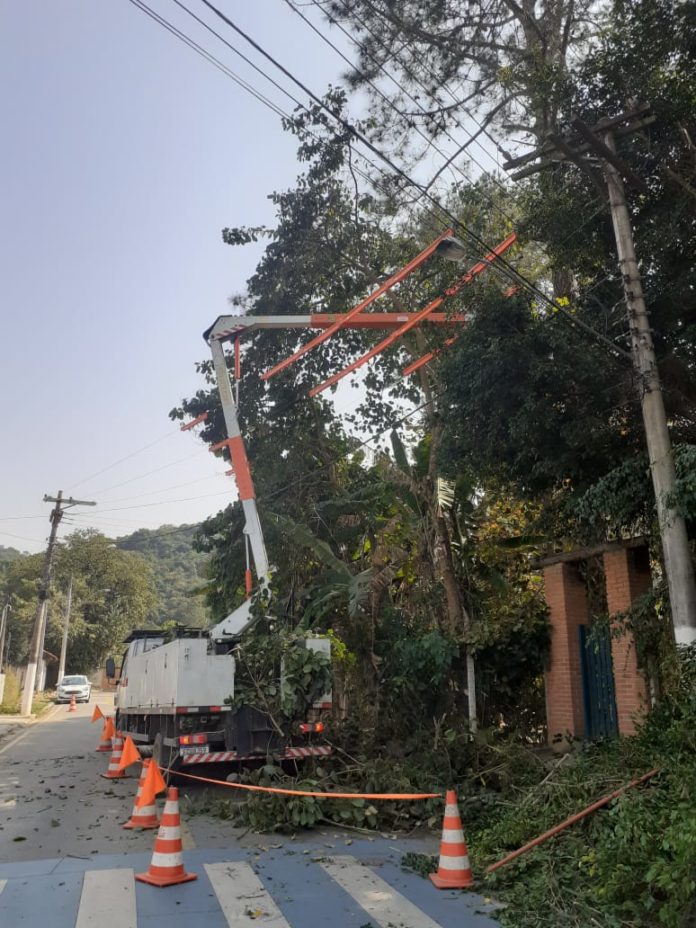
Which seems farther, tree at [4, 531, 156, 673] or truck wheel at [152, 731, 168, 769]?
tree at [4, 531, 156, 673]

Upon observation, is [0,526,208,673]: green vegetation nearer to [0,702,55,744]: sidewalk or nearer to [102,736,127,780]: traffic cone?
[0,702,55,744]: sidewalk

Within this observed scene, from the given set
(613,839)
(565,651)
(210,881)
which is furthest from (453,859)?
(565,651)

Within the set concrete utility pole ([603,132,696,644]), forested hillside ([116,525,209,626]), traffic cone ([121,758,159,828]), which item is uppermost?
forested hillside ([116,525,209,626])

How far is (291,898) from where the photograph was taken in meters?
6.00

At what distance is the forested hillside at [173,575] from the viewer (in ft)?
306

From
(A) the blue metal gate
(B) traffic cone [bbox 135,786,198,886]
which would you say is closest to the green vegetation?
(A) the blue metal gate

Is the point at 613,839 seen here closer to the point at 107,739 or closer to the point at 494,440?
the point at 494,440

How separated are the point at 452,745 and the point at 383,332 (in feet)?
32.8

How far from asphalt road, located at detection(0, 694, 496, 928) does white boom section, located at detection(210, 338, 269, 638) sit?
273cm

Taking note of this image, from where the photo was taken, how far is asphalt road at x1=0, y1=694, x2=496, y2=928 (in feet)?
18.1

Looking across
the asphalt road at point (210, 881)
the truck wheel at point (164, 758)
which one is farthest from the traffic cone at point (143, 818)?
the truck wheel at point (164, 758)

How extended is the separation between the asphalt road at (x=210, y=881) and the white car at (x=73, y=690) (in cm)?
3358

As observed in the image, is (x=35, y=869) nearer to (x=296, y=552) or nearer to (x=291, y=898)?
(x=291, y=898)

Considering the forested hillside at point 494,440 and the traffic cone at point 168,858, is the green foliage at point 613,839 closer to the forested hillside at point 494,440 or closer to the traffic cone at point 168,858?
the forested hillside at point 494,440
